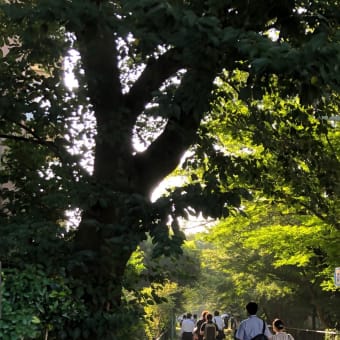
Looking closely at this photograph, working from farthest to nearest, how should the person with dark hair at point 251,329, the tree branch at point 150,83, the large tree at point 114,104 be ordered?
the person with dark hair at point 251,329, the tree branch at point 150,83, the large tree at point 114,104

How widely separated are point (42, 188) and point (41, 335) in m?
1.91

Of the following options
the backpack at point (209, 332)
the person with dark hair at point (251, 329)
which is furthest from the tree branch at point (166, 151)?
the backpack at point (209, 332)

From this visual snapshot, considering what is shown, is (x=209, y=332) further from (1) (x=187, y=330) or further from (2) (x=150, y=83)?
(2) (x=150, y=83)

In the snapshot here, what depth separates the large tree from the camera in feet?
17.6

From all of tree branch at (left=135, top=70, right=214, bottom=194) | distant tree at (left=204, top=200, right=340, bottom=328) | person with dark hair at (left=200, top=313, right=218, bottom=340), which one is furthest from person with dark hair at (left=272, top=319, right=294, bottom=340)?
person with dark hair at (left=200, top=313, right=218, bottom=340)

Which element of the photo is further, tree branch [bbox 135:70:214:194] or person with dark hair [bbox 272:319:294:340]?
person with dark hair [bbox 272:319:294:340]

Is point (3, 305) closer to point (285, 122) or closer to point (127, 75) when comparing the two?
point (127, 75)

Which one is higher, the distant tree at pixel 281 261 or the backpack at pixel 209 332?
the distant tree at pixel 281 261

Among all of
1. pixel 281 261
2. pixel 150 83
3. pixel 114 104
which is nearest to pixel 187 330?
pixel 281 261

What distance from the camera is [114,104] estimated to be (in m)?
7.43

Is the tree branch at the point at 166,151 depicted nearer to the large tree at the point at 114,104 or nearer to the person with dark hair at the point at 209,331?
the large tree at the point at 114,104

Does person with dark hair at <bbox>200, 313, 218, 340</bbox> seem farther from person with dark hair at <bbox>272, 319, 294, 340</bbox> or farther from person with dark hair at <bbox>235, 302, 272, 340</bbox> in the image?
person with dark hair at <bbox>235, 302, 272, 340</bbox>

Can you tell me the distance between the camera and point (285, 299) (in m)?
39.7

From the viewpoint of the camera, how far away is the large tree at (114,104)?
5.35 m
